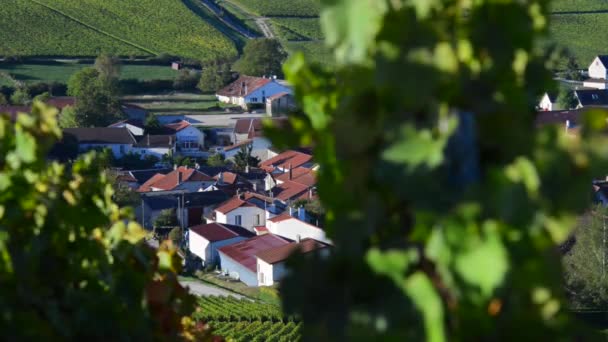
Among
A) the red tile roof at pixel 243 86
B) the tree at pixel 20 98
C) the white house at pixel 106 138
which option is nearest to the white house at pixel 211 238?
the white house at pixel 106 138

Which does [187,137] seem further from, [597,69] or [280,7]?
[280,7]

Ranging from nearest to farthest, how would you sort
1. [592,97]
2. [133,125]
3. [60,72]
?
[133,125], [592,97], [60,72]

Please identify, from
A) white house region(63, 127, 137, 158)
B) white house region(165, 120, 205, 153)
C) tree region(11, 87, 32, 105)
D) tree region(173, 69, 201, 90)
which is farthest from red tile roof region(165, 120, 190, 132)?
tree region(173, 69, 201, 90)

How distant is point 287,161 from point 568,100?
1732cm

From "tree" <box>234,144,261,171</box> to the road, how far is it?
300 inches

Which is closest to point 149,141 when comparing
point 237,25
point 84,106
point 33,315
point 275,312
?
point 84,106

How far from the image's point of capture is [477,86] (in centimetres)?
175

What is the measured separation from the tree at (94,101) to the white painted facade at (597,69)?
28055 mm

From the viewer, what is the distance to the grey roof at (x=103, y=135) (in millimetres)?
35594

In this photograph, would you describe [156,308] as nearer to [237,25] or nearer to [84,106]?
[84,106]

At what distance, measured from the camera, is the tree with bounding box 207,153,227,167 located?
34.8 metres

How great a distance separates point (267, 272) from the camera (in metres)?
21.6

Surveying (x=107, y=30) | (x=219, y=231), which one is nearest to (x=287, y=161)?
(x=219, y=231)

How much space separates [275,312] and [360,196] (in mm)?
17736
